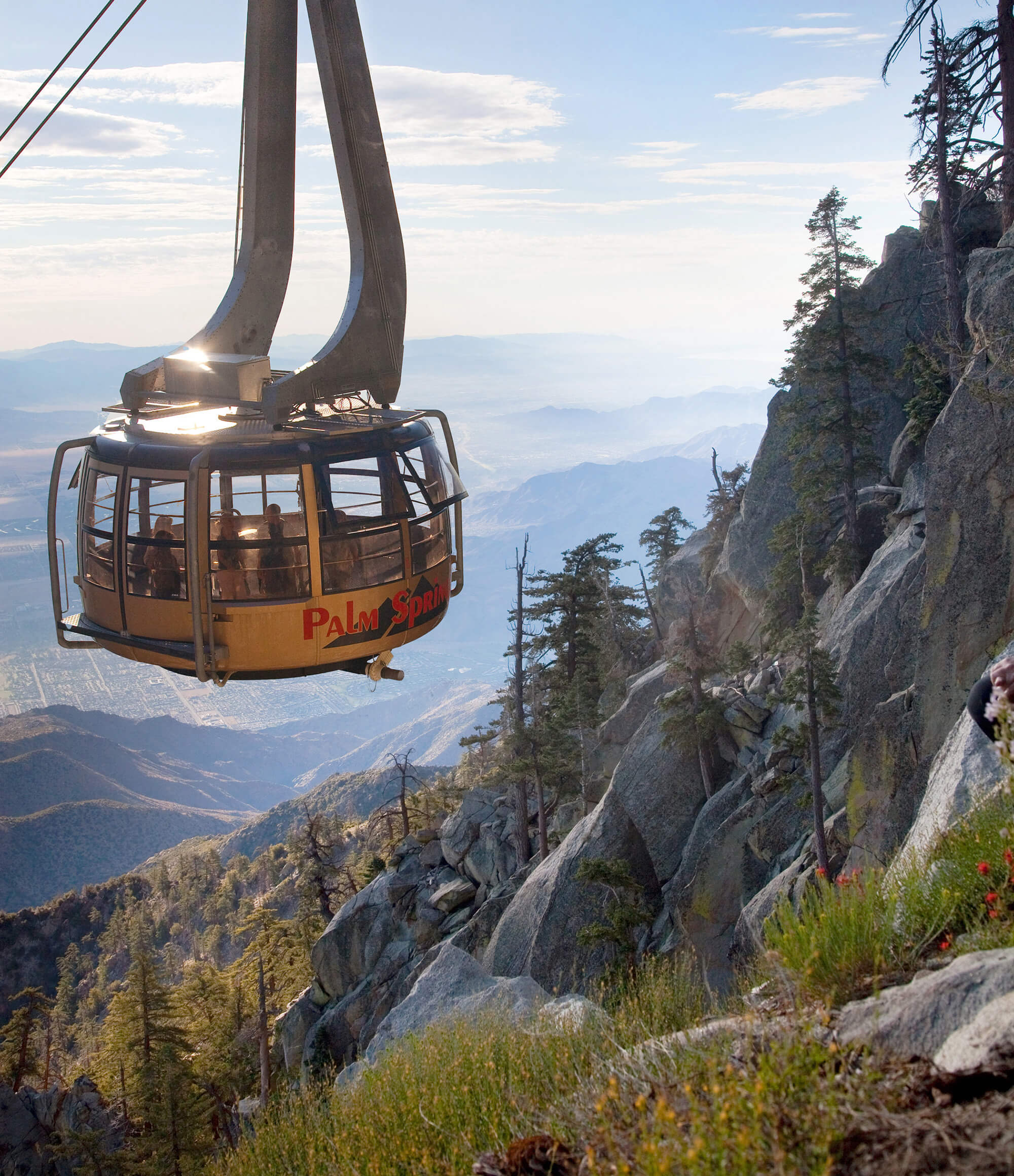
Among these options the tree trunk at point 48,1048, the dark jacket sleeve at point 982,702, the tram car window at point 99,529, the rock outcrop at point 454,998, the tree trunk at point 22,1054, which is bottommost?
the tree trunk at point 48,1048

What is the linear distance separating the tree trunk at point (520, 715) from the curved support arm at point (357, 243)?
75.9ft

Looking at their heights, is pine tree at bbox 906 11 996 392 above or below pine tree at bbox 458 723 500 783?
above

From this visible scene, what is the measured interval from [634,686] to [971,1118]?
3194cm

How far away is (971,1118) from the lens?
396 cm

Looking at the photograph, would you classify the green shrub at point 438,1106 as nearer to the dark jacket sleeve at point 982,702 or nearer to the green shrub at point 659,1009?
the green shrub at point 659,1009

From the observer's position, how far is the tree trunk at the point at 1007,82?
2030 centimetres

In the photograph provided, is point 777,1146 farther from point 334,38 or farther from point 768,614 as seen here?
point 768,614

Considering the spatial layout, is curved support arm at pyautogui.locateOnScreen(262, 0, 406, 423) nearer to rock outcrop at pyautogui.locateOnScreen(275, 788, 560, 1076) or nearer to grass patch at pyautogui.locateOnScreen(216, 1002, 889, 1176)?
grass patch at pyautogui.locateOnScreen(216, 1002, 889, 1176)

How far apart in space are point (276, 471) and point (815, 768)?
585 inches

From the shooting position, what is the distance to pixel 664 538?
55344mm

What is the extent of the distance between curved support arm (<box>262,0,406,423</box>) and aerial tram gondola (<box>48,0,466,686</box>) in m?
0.02

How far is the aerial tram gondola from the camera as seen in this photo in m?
7.79

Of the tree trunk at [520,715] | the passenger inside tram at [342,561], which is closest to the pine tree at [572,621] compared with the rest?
the tree trunk at [520,715]

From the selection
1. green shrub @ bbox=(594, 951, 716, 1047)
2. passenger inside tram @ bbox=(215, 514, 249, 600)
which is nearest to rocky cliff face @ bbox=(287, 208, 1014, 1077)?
green shrub @ bbox=(594, 951, 716, 1047)
